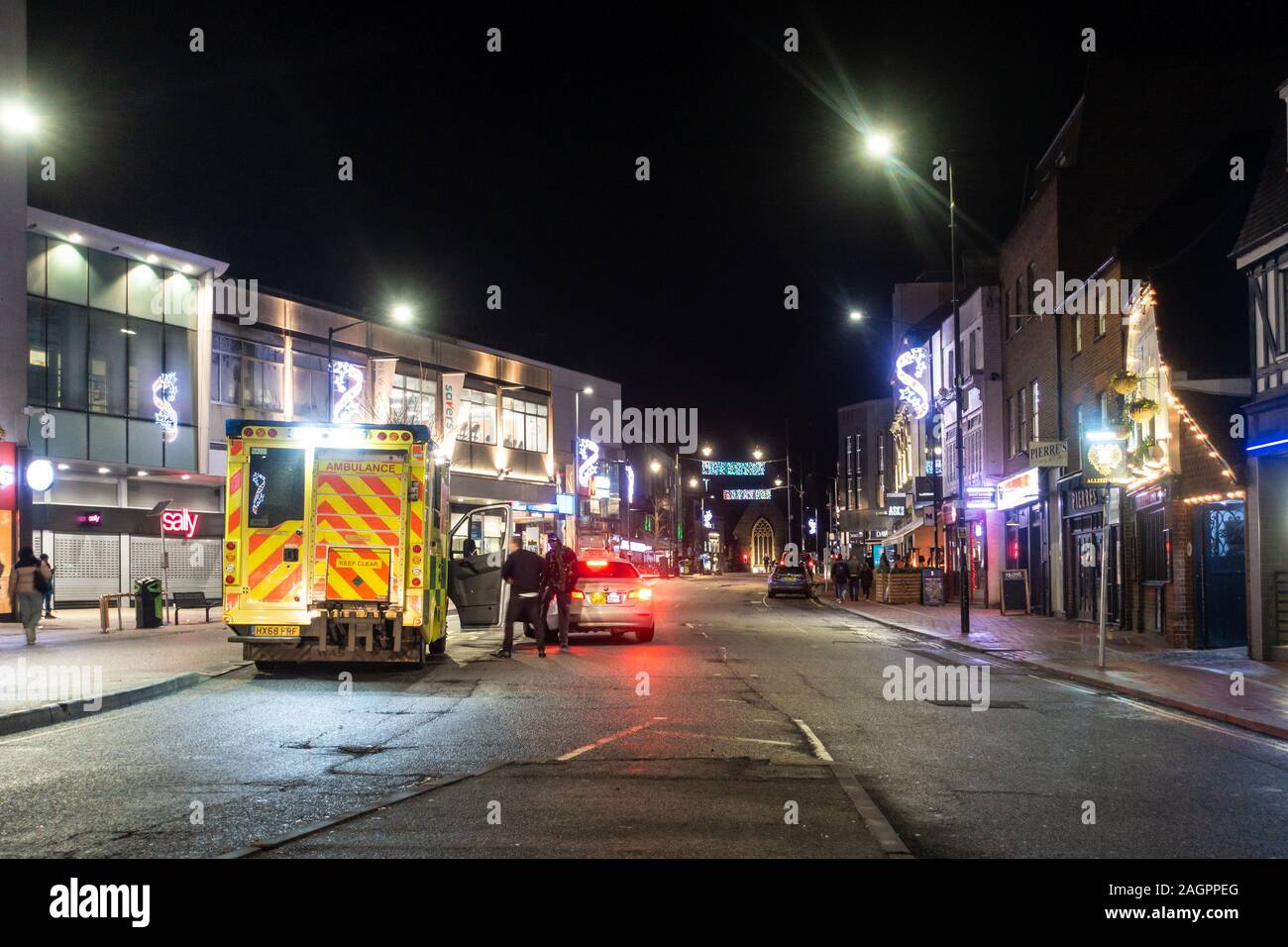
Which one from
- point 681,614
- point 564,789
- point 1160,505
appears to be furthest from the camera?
point 681,614

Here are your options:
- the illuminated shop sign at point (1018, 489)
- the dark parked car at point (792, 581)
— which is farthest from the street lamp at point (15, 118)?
the dark parked car at point (792, 581)

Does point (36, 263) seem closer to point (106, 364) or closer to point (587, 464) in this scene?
point (106, 364)

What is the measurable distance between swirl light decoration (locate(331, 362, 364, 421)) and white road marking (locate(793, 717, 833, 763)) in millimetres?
34193

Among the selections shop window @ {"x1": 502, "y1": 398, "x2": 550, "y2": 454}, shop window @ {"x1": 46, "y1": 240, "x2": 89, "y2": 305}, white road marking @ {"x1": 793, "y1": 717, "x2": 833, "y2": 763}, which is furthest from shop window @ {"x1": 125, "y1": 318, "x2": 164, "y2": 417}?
white road marking @ {"x1": 793, "y1": 717, "x2": 833, "y2": 763}

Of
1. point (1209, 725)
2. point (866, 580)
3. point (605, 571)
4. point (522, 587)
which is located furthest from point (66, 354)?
point (866, 580)

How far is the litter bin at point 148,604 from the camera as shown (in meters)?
26.5

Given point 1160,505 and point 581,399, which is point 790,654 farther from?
point 581,399

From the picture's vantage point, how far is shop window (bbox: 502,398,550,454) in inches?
2343

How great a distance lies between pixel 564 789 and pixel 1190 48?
28.7 m

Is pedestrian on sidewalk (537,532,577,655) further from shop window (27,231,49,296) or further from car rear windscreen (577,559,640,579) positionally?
shop window (27,231,49,296)

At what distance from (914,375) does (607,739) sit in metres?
41.3

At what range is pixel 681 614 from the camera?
34875mm

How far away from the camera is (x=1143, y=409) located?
835 inches
